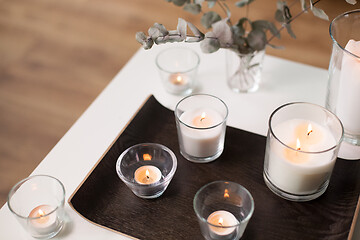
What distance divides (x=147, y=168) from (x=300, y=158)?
29cm

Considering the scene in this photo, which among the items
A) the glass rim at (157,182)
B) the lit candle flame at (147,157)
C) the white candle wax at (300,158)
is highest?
the white candle wax at (300,158)

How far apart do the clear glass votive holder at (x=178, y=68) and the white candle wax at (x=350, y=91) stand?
0.34 meters

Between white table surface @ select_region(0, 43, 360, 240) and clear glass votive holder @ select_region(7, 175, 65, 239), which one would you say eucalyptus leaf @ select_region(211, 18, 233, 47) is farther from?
clear glass votive holder @ select_region(7, 175, 65, 239)

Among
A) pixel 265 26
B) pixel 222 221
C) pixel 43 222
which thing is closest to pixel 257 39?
pixel 265 26

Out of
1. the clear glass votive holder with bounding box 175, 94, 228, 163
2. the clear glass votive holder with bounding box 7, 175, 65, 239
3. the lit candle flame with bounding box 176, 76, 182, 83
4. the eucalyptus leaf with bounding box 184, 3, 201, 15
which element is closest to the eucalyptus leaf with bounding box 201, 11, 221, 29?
the eucalyptus leaf with bounding box 184, 3, 201, 15

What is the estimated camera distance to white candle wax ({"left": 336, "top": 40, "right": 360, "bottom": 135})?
2.86 ft

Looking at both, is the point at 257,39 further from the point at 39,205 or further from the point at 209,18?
the point at 39,205

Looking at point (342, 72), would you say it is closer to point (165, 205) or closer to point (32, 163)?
point (165, 205)

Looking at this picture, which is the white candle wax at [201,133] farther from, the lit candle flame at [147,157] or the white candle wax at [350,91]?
the white candle wax at [350,91]

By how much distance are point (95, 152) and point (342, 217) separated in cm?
50

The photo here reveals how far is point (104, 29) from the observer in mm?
2127

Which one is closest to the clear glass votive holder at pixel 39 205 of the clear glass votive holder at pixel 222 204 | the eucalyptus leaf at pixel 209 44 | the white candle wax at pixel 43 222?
the white candle wax at pixel 43 222

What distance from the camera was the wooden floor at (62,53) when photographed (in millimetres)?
1705

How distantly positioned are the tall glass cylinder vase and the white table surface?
0.02 m
